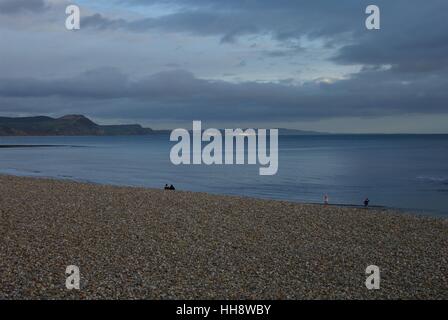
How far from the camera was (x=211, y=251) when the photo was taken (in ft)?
35.9

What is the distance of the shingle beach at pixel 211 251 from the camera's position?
830 cm

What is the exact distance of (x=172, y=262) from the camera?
32.4 feet

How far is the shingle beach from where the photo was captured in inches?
327

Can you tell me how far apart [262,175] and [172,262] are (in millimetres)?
35525

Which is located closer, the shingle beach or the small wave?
the shingle beach

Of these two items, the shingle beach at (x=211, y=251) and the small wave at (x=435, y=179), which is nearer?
the shingle beach at (x=211, y=251)

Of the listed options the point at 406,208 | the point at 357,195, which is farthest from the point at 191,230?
the point at 357,195

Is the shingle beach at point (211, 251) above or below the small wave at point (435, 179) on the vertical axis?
below

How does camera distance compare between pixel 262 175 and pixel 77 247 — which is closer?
pixel 77 247

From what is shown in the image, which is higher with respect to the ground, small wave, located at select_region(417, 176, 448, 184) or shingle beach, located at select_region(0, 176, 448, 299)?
small wave, located at select_region(417, 176, 448, 184)

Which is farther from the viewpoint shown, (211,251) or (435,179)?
(435,179)

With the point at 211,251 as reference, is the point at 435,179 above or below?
above
